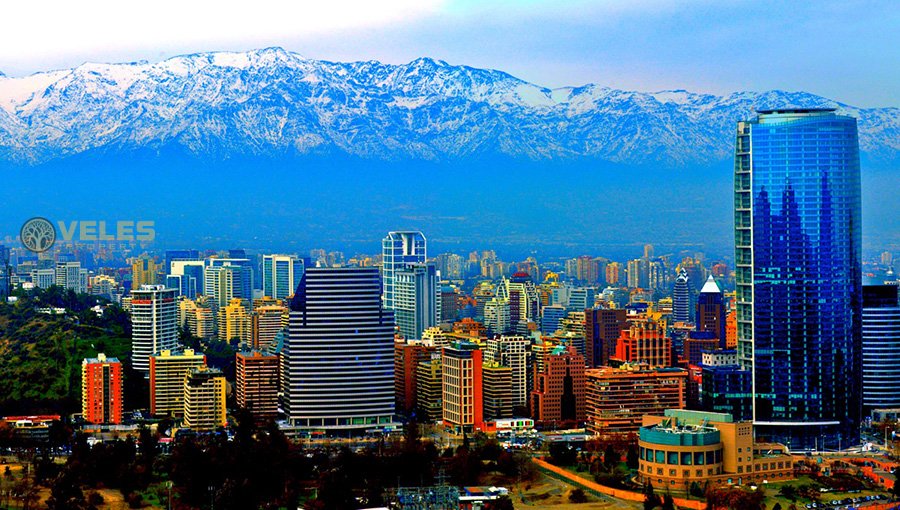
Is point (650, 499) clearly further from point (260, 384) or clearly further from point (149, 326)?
point (149, 326)

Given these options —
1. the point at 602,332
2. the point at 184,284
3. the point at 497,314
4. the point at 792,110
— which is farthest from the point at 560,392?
the point at 184,284

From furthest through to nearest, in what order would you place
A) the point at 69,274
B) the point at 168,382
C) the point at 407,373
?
the point at 69,274 < the point at 407,373 < the point at 168,382

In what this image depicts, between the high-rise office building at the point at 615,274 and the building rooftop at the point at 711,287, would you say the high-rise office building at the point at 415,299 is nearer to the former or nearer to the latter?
the building rooftop at the point at 711,287

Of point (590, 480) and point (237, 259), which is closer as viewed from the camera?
point (590, 480)

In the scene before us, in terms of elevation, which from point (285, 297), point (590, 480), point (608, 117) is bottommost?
point (590, 480)

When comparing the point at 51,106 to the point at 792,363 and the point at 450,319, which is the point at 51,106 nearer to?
the point at 450,319

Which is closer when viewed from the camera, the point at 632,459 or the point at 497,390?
the point at 632,459

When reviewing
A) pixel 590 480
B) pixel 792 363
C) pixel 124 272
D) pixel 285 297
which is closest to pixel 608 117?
pixel 285 297

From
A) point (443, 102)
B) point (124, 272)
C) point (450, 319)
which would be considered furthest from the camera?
point (443, 102)
